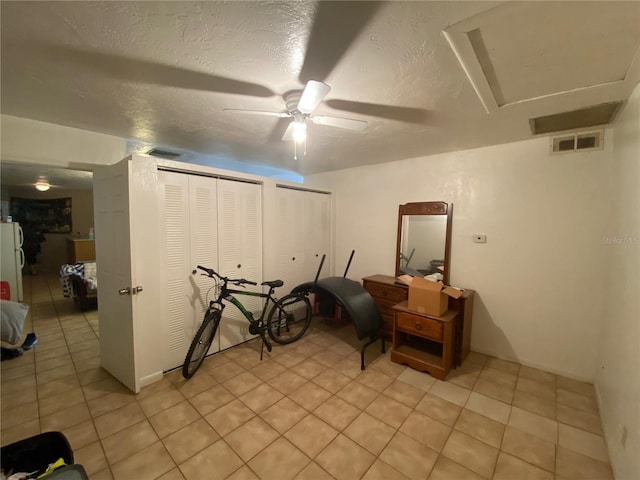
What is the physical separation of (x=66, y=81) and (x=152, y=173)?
2.41 ft

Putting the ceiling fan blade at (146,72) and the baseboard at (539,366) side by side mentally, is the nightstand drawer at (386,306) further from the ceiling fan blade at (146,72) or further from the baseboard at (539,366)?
the ceiling fan blade at (146,72)

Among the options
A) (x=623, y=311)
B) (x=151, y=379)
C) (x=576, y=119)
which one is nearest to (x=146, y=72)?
(x=151, y=379)

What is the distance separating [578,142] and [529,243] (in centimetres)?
101

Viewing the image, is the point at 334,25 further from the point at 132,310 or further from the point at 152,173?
the point at 132,310

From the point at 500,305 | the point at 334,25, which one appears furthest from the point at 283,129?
the point at 500,305

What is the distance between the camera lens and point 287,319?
3.23 m

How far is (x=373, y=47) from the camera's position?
1283mm

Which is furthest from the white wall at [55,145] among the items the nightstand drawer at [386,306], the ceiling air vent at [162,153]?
the nightstand drawer at [386,306]

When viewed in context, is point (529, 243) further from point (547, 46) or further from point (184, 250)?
point (184, 250)

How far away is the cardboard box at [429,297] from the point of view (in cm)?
247

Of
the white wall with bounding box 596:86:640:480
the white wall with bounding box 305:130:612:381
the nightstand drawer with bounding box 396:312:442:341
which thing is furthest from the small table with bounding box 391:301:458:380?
the white wall with bounding box 596:86:640:480

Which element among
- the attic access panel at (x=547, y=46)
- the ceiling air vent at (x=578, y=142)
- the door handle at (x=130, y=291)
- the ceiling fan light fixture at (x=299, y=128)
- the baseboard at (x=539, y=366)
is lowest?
the baseboard at (x=539, y=366)

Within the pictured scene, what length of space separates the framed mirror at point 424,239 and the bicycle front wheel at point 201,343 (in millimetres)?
2405

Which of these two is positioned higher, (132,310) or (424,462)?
(132,310)
